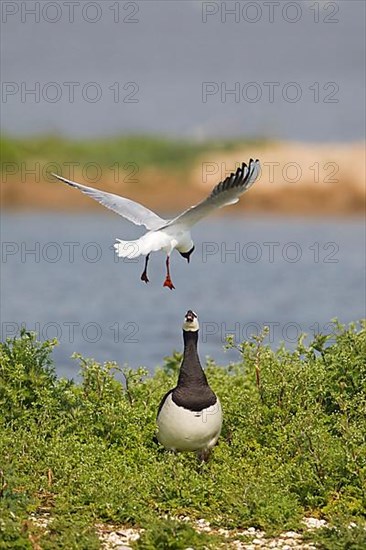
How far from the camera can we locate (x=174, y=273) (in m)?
24.4

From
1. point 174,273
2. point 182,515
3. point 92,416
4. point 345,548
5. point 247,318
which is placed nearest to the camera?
point 345,548

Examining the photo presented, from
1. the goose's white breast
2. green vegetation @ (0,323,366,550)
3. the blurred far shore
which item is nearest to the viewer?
green vegetation @ (0,323,366,550)

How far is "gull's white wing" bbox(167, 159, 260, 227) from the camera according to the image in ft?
25.0

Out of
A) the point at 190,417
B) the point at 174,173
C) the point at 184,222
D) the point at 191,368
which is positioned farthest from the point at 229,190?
the point at 174,173

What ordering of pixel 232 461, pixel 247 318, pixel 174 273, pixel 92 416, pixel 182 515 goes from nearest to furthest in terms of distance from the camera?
pixel 182 515 < pixel 232 461 < pixel 92 416 < pixel 247 318 < pixel 174 273

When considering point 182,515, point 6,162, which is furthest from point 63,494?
point 6,162

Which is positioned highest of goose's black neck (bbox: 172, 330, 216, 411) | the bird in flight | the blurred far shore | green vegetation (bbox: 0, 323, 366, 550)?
the blurred far shore

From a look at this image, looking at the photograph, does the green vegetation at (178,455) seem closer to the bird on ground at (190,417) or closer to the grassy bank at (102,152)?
the bird on ground at (190,417)

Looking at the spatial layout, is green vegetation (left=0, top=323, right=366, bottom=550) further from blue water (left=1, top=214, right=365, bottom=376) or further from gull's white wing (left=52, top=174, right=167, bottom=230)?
blue water (left=1, top=214, right=365, bottom=376)

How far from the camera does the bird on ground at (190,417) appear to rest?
813 centimetres

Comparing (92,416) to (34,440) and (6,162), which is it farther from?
(6,162)

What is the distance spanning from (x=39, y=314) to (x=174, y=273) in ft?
19.3

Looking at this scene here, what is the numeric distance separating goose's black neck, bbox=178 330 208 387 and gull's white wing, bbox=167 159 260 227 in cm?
106

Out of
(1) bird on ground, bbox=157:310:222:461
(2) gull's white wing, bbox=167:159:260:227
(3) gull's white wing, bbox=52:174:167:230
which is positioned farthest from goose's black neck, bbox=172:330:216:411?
(2) gull's white wing, bbox=167:159:260:227
